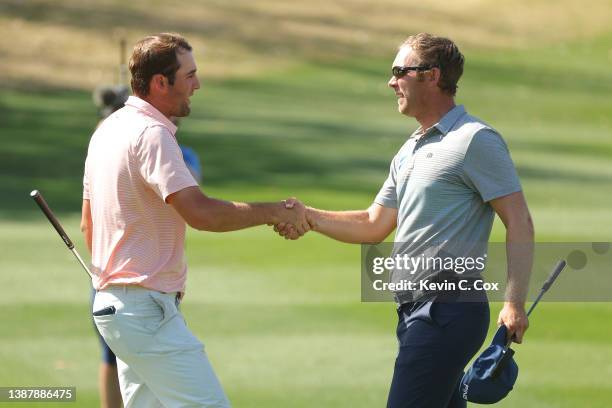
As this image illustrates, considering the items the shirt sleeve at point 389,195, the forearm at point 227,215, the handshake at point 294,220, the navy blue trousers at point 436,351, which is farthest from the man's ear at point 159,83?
the navy blue trousers at point 436,351

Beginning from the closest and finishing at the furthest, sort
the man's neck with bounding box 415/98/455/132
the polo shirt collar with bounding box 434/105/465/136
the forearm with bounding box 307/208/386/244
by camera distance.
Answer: the polo shirt collar with bounding box 434/105/465/136 < the man's neck with bounding box 415/98/455/132 < the forearm with bounding box 307/208/386/244

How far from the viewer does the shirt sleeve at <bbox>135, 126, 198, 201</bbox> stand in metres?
5.96

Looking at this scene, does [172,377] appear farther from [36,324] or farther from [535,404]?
[36,324]

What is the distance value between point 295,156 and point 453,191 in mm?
17658

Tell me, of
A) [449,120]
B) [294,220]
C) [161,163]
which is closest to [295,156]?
[294,220]

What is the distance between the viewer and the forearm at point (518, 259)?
6051mm

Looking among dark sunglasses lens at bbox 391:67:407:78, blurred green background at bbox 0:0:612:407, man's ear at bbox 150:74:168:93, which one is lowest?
blurred green background at bbox 0:0:612:407

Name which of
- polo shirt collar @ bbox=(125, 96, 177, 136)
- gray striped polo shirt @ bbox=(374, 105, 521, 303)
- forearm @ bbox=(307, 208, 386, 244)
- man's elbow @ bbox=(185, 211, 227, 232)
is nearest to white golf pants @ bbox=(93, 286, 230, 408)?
man's elbow @ bbox=(185, 211, 227, 232)

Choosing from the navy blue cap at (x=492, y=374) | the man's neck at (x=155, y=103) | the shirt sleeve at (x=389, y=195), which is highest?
the man's neck at (x=155, y=103)

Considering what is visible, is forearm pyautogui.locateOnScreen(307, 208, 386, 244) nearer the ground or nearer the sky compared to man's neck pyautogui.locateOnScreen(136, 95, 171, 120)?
nearer the ground

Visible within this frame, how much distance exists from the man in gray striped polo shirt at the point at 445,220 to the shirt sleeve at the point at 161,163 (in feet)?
3.76

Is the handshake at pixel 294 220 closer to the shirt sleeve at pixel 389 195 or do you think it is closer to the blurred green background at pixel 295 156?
the shirt sleeve at pixel 389 195

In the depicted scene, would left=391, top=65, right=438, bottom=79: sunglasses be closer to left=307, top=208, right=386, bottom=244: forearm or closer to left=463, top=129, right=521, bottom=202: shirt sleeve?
left=463, top=129, right=521, bottom=202: shirt sleeve

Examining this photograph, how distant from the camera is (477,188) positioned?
6.14m
